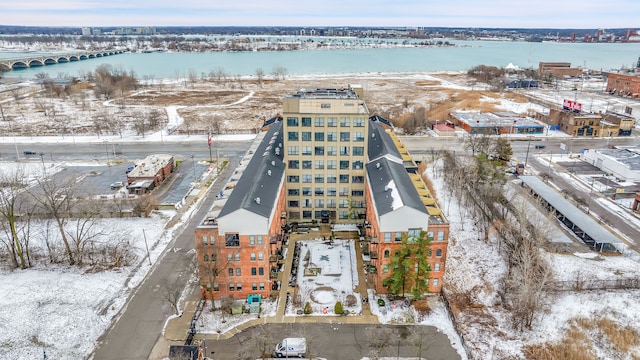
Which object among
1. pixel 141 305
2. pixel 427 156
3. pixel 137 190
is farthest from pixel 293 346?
pixel 427 156

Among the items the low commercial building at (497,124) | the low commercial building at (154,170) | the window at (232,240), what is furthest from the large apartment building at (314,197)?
the low commercial building at (497,124)

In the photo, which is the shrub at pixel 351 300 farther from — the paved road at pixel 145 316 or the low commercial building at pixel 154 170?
the low commercial building at pixel 154 170

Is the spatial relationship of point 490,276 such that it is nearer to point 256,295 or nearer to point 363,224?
point 363,224

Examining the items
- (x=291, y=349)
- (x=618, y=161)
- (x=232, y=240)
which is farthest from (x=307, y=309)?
(x=618, y=161)

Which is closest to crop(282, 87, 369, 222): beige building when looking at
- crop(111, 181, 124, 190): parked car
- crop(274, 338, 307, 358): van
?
crop(274, 338, 307, 358): van

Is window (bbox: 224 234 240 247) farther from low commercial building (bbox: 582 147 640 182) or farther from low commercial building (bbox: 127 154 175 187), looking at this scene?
low commercial building (bbox: 582 147 640 182)
